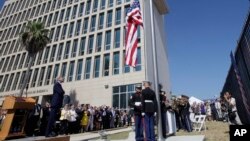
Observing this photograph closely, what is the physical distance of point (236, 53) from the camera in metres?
11.8

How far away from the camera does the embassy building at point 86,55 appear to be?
111ft

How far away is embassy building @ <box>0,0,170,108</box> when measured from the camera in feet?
111

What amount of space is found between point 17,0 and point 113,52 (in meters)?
34.2

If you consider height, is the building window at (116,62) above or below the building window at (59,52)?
below

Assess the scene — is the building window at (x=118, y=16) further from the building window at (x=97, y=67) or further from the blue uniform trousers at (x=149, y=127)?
the blue uniform trousers at (x=149, y=127)

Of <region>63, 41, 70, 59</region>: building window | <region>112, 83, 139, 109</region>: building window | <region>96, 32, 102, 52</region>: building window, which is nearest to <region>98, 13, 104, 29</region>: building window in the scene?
<region>96, 32, 102, 52</region>: building window

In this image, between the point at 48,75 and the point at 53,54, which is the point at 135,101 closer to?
the point at 48,75

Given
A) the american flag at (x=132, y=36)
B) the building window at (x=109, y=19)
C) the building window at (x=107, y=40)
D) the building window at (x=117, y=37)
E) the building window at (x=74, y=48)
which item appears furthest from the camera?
the building window at (x=74, y=48)

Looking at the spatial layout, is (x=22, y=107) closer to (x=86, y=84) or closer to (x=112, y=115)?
(x=112, y=115)

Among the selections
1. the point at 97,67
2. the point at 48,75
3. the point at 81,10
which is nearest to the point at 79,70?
the point at 97,67

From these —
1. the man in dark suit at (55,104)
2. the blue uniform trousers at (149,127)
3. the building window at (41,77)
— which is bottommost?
the blue uniform trousers at (149,127)

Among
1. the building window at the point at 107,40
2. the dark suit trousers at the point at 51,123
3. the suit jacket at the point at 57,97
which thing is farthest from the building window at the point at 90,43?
the dark suit trousers at the point at 51,123

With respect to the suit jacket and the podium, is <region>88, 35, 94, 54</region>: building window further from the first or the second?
the podium

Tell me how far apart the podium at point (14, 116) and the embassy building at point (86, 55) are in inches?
988
